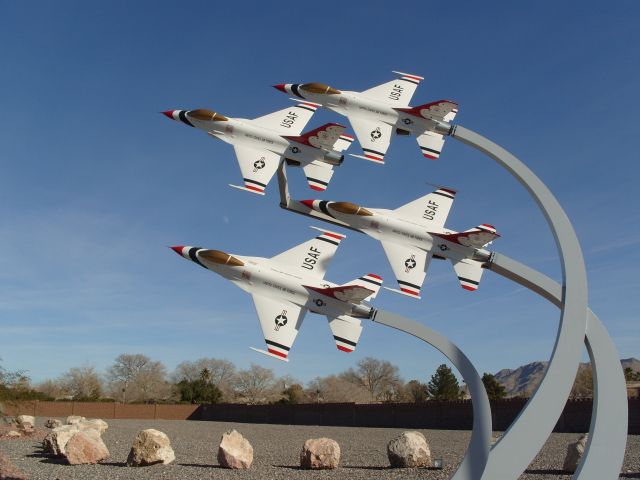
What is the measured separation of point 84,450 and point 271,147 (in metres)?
16.2

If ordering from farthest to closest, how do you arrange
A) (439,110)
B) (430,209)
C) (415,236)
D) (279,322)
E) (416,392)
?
(416,392) < (439,110) < (430,209) < (415,236) < (279,322)

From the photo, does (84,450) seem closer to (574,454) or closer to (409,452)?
(409,452)

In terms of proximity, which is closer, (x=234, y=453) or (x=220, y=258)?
(x=220, y=258)

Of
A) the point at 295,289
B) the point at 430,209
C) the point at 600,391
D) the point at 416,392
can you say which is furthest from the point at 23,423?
the point at 416,392

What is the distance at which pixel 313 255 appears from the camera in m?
14.6

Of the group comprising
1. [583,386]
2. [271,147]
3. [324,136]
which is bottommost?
[583,386]

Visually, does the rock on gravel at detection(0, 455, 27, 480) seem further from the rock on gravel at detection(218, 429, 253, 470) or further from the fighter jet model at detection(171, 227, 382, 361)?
the fighter jet model at detection(171, 227, 382, 361)

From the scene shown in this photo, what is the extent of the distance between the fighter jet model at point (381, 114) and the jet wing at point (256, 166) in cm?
276

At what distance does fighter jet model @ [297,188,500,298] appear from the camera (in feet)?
48.2

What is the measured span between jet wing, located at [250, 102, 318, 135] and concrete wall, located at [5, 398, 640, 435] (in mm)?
33642

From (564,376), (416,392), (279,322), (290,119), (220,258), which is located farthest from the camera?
(416,392)

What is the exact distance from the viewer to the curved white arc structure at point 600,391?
1271 cm

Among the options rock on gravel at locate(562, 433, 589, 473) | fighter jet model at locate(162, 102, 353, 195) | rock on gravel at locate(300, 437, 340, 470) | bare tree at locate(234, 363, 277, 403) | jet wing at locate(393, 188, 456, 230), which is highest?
fighter jet model at locate(162, 102, 353, 195)

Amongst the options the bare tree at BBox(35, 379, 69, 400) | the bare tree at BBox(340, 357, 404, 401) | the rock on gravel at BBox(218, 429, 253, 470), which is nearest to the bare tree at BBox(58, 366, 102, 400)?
the bare tree at BBox(35, 379, 69, 400)
